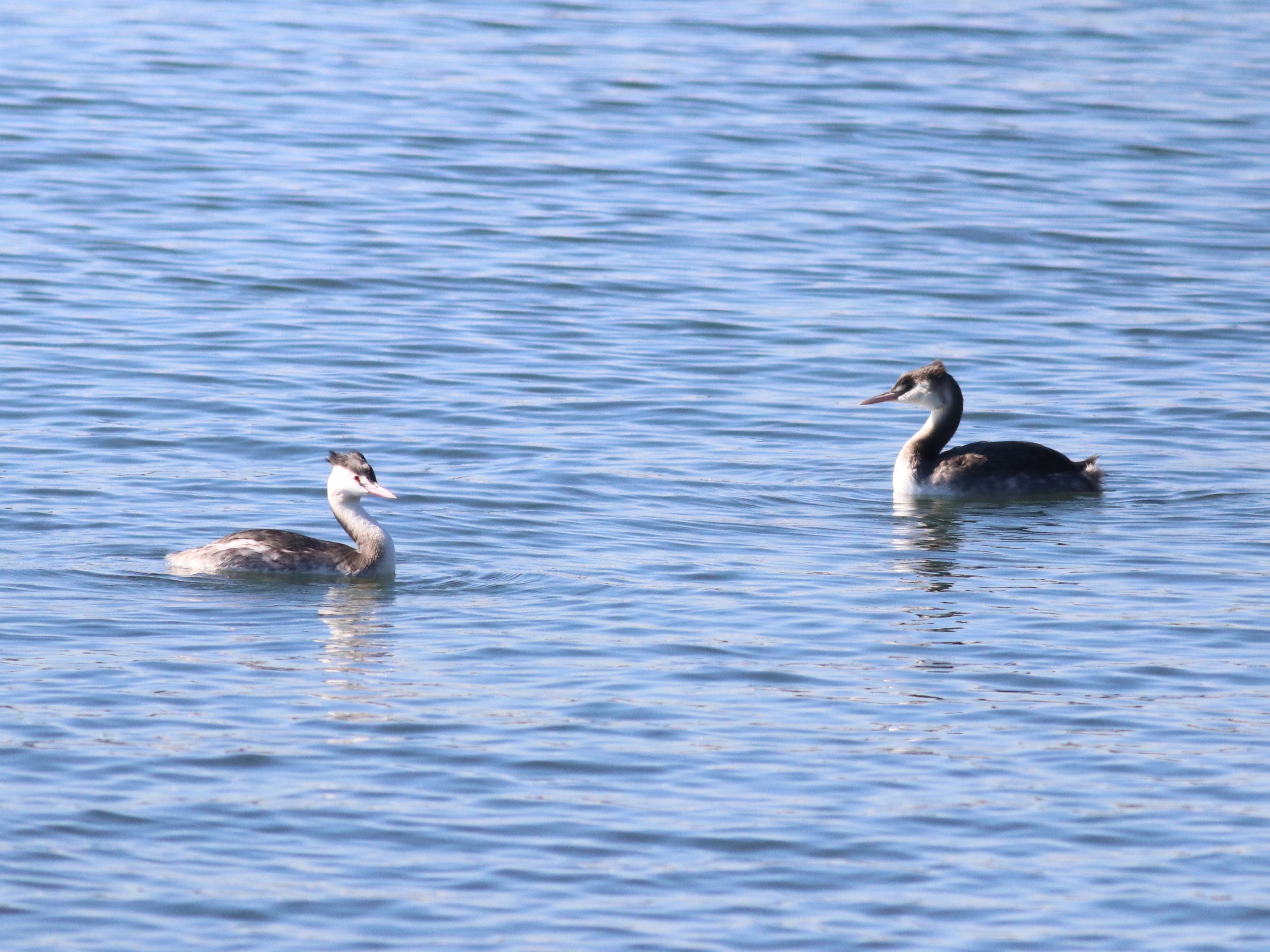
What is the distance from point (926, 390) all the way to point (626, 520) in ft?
10.3

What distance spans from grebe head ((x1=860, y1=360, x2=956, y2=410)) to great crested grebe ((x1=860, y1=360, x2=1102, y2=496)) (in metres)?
0.41

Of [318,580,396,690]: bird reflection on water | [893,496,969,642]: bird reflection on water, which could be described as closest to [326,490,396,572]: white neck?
[318,580,396,690]: bird reflection on water

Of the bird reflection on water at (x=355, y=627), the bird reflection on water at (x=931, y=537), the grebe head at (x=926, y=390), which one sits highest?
the grebe head at (x=926, y=390)

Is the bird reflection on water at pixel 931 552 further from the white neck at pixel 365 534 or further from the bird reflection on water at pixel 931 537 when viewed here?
the white neck at pixel 365 534

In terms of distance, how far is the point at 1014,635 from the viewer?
39.9ft

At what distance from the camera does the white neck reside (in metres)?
12.9

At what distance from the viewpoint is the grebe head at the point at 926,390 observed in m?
Answer: 16.5

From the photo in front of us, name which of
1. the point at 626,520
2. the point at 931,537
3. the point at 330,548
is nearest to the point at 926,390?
the point at 931,537

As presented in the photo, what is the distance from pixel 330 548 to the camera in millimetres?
13016

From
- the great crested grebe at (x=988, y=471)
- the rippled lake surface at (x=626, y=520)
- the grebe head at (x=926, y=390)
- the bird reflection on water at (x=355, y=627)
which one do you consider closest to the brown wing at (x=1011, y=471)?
the great crested grebe at (x=988, y=471)

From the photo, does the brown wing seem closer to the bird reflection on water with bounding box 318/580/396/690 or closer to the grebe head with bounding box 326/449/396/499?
the grebe head with bounding box 326/449/396/499

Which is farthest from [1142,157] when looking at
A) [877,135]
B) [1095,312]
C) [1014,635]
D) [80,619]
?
[80,619]

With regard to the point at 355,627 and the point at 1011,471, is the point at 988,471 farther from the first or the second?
the point at 355,627

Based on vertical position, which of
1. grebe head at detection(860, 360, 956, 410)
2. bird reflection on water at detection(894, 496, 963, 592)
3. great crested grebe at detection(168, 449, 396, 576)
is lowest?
bird reflection on water at detection(894, 496, 963, 592)
